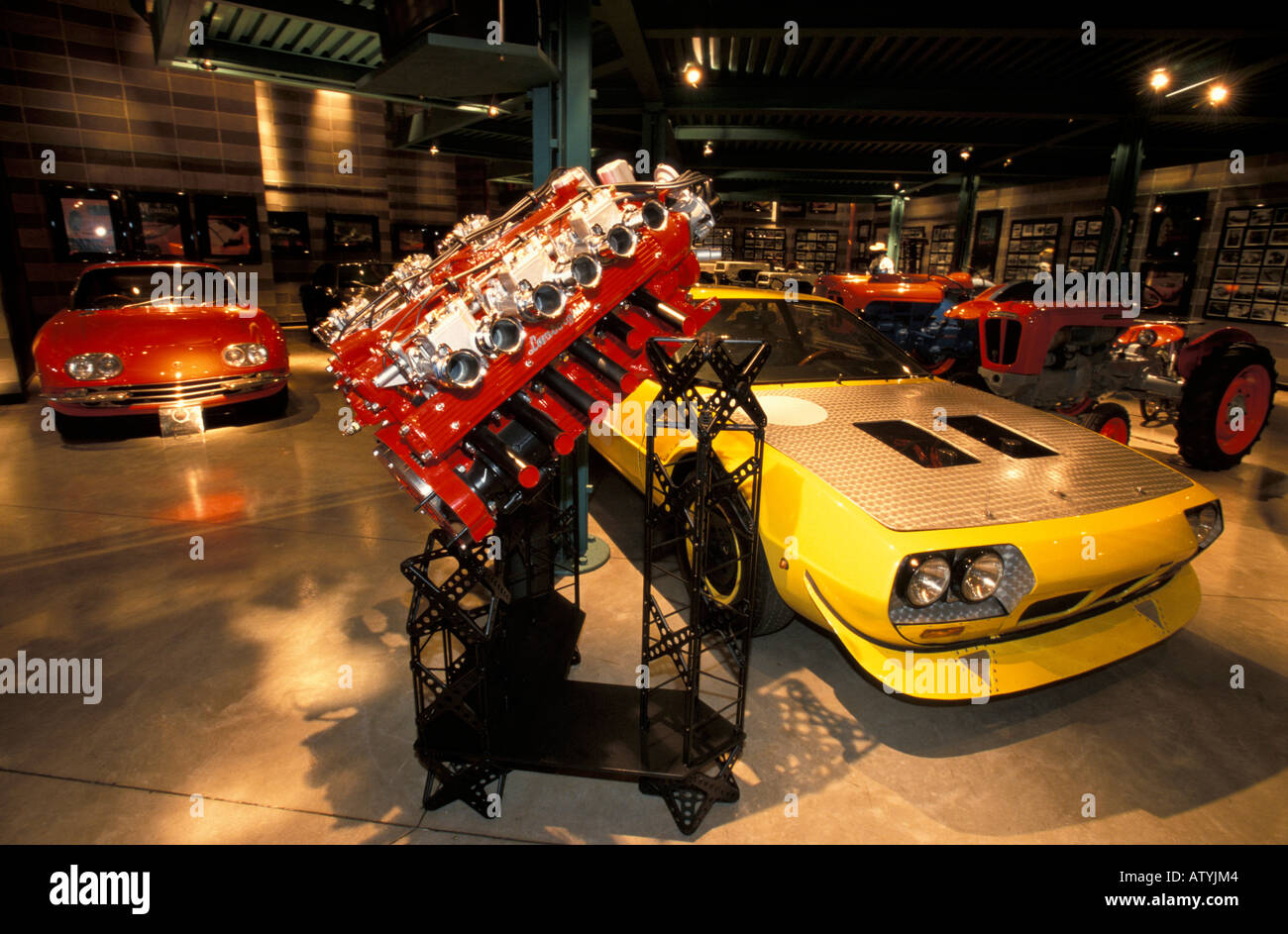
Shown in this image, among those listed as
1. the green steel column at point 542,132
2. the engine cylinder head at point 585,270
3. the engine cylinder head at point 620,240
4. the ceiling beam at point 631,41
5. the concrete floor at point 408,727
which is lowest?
the concrete floor at point 408,727

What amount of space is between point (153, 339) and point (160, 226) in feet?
21.2

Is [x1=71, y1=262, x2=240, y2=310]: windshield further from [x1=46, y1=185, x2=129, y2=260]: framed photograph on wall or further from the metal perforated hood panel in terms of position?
the metal perforated hood panel

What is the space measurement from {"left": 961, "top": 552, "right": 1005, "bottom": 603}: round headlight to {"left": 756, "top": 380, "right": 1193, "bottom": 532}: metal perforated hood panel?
0.41 feet

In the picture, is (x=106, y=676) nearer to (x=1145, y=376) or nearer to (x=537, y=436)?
(x=537, y=436)

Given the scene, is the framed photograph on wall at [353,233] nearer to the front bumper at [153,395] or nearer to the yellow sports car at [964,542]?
the front bumper at [153,395]

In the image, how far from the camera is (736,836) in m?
1.97

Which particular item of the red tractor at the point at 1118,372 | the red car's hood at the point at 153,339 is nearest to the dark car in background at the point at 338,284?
the red car's hood at the point at 153,339

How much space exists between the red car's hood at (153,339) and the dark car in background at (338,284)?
5655mm

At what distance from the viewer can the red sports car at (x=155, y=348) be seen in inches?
209

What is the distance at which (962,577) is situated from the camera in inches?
82.4

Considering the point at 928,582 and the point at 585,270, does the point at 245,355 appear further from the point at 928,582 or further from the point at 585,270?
the point at 928,582

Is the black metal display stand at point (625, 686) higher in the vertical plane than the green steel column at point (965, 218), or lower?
lower

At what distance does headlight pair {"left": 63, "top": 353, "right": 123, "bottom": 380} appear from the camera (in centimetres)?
525

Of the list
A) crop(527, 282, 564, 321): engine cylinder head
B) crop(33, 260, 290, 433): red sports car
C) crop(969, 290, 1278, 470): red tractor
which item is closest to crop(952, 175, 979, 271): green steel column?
crop(969, 290, 1278, 470): red tractor
